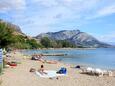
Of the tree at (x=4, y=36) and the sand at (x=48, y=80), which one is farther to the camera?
the tree at (x=4, y=36)

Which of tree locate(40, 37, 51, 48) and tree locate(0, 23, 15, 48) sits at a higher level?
tree locate(40, 37, 51, 48)

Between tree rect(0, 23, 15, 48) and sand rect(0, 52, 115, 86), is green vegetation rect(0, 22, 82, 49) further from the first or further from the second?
sand rect(0, 52, 115, 86)

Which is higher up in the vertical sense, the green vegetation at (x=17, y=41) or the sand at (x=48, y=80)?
the green vegetation at (x=17, y=41)

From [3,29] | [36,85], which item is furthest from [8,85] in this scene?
[3,29]

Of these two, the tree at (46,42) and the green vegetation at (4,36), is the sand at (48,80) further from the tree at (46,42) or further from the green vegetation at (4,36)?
the tree at (46,42)

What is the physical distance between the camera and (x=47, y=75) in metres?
23.5

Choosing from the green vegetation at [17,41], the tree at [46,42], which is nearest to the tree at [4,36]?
the green vegetation at [17,41]

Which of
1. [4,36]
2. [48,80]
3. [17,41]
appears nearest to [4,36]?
[4,36]

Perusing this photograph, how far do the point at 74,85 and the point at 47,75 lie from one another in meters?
5.04

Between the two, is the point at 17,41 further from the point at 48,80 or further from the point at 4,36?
the point at 48,80

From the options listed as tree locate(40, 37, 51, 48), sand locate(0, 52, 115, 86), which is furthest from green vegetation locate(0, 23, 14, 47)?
tree locate(40, 37, 51, 48)

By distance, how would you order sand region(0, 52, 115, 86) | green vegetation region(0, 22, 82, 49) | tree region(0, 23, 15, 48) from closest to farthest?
sand region(0, 52, 115, 86) < tree region(0, 23, 15, 48) < green vegetation region(0, 22, 82, 49)

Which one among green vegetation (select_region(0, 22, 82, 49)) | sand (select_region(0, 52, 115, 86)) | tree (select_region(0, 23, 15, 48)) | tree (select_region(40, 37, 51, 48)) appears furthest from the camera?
tree (select_region(40, 37, 51, 48))

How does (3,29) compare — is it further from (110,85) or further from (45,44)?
(45,44)
